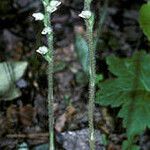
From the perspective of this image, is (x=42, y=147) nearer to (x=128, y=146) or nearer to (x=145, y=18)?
(x=128, y=146)

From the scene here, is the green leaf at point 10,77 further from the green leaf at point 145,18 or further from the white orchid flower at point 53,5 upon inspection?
the white orchid flower at point 53,5

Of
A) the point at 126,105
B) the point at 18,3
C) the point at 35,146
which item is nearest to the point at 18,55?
the point at 18,3

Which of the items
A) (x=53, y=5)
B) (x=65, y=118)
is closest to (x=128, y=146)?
(x=65, y=118)

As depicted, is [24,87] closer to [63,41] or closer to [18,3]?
[63,41]

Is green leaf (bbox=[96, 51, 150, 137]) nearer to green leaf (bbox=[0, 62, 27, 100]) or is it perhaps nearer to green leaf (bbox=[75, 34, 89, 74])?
green leaf (bbox=[75, 34, 89, 74])

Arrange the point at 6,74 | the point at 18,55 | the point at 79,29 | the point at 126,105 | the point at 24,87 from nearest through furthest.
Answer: the point at 126,105, the point at 6,74, the point at 24,87, the point at 18,55, the point at 79,29
